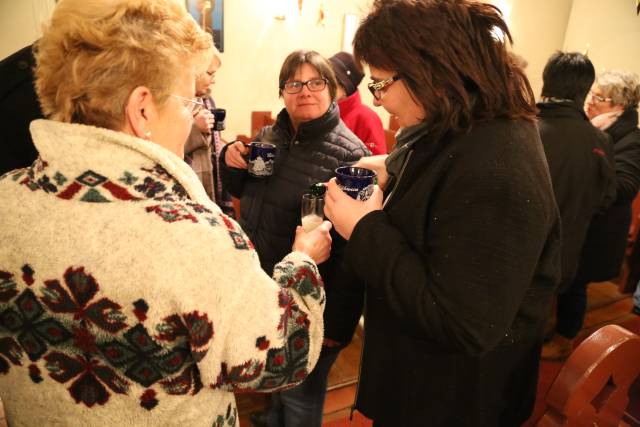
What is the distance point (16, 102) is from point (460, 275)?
1.39 metres

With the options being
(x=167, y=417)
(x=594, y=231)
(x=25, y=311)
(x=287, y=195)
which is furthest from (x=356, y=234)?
(x=594, y=231)

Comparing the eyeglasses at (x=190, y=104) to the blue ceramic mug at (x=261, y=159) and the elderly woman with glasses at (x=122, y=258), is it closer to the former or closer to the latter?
the elderly woman with glasses at (x=122, y=258)

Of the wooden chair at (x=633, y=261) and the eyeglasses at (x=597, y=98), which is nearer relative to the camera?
the eyeglasses at (x=597, y=98)

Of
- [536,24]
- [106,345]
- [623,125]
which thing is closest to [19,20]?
[106,345]

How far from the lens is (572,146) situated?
2043 millimetres

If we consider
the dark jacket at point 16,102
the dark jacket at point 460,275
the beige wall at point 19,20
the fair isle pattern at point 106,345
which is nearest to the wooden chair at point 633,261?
the dark jacket at point 460,275

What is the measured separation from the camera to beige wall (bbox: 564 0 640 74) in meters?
4.24

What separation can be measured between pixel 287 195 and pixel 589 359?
1.12 m

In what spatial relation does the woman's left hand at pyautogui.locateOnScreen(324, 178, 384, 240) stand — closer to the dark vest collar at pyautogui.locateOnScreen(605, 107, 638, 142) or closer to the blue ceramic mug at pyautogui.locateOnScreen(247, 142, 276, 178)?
the blue ceramic mug at pyautogui.locateOnScreen(247, 142, 276, 178)

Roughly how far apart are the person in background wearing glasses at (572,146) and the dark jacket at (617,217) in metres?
0.28

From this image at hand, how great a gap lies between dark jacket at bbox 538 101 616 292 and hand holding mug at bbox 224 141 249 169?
4.49ft

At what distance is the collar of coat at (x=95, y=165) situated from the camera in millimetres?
677

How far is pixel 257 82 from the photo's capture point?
4.73 metres

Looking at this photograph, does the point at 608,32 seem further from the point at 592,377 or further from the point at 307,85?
the point at 592,377
